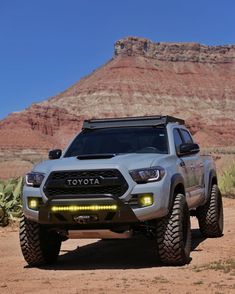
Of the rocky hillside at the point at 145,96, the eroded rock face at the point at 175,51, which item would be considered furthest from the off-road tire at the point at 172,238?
the eroded rock face at the point at 175,51

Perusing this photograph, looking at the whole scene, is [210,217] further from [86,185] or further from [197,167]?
[86,185]

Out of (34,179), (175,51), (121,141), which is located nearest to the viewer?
(34,179)

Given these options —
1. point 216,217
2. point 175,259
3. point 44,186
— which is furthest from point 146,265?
point 216,217

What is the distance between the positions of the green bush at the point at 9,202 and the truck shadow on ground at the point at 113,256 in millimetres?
3451

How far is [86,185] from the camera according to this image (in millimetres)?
6785

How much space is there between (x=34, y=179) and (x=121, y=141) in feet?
5.09

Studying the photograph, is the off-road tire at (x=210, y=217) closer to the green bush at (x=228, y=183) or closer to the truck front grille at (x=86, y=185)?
the truck front grille at (x=86, y=185)

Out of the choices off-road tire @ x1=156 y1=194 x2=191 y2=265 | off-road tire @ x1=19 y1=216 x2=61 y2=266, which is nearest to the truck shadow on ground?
off-road tire @ x1=19 y1=216 x2=61 y2=266

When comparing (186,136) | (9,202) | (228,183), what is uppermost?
(186,136)

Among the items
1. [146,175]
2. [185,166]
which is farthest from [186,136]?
[146,175]

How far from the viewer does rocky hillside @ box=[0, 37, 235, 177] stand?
432 ft

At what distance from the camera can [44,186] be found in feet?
23.0

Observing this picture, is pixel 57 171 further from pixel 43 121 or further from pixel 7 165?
pixel 43 121

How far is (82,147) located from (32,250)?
5.82ft
